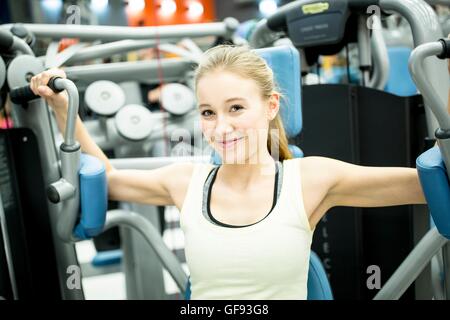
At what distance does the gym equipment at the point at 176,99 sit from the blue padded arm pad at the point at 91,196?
0.74m

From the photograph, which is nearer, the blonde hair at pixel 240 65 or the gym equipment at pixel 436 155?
Result: the gym equipment at pixel 436 155

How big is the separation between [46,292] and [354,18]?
1055mm

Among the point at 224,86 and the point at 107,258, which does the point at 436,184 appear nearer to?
the point at 224,86

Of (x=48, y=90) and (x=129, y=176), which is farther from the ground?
(x=48, y=90)

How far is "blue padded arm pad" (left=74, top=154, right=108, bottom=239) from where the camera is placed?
0.90 m

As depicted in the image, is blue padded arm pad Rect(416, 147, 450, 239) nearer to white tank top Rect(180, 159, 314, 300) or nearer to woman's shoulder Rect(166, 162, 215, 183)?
white tank top Rect(180, 159, 314, 300)

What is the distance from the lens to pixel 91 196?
91 centimetres

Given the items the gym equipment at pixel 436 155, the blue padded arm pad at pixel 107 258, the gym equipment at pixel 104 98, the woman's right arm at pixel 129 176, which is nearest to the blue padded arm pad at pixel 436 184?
the gym equipment at pixel 436 155

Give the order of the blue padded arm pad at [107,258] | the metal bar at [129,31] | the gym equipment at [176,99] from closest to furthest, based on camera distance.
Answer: the metal bar at [129,31] < the gym equipment at [176,99] < the blue padded arm pad at [107,258]

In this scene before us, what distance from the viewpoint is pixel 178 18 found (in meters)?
1.42

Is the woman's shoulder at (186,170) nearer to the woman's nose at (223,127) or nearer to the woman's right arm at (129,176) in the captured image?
the woman's right arm at (129,176)

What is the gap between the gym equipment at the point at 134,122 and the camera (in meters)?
1.55

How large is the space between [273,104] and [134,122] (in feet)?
2.68

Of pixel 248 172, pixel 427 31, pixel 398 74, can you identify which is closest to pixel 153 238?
pixel 248 172
